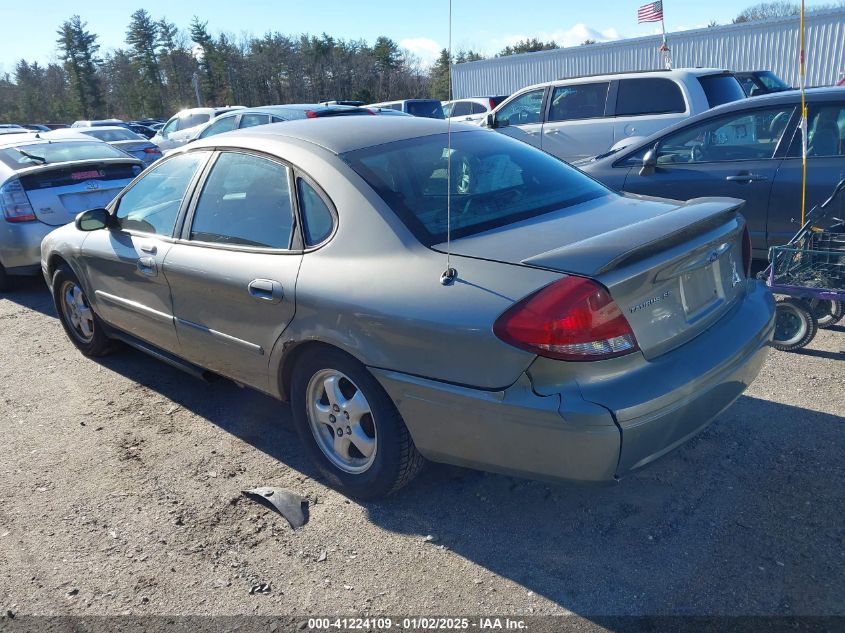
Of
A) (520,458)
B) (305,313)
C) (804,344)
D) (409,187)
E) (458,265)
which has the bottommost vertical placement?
(804,344)

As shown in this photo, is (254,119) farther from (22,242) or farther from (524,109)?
(22,242)

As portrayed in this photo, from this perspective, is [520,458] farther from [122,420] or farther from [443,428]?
[122,420]

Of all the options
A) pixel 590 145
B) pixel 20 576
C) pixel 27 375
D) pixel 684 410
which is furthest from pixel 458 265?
pixel 590 145

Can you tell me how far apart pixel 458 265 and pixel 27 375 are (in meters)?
3.97

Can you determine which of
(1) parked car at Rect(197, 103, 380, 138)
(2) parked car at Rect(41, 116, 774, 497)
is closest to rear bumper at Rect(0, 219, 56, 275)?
(2) parked car at Rect(41, 116, 774, 497)

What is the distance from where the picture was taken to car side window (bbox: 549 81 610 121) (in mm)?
9820

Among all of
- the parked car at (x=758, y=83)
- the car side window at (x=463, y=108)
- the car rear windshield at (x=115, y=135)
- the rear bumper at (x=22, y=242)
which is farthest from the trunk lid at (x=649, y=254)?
the car side window at (x=463, y=108)

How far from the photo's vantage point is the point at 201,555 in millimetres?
2961

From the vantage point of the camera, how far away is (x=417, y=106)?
18.7 meters

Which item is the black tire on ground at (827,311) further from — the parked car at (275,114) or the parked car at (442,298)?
the parked car at (275,114)

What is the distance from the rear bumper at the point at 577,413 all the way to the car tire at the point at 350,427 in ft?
0.41

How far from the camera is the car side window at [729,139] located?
5.55 m

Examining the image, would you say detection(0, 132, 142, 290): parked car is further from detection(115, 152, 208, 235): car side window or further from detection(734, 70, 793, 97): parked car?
detection(734, 70, 793, 97): parked car

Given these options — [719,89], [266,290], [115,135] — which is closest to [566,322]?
[266,290]
